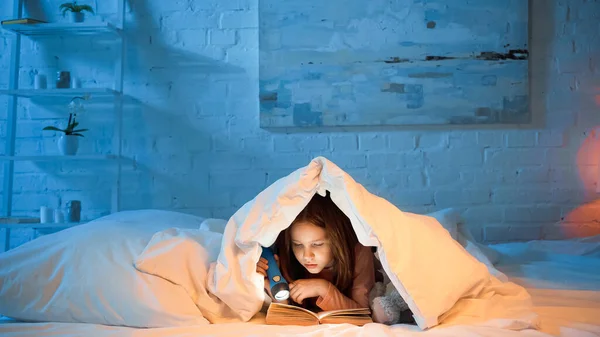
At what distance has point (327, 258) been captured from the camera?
5.79 feet

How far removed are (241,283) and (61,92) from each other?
6.19 ft

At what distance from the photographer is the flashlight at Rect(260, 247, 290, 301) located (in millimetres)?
1697

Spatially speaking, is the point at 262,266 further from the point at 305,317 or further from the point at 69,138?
the point at 69,138

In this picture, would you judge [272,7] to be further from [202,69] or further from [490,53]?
[490,53]

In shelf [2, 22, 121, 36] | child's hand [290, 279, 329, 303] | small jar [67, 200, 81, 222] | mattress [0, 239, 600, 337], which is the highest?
shelf [2, 22, 121, 36]

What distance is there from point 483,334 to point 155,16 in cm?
248

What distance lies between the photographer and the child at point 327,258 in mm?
1726

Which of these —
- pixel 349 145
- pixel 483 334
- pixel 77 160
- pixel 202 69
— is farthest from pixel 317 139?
pixel 483 334

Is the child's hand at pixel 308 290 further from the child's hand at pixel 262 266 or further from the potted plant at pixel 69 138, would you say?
the potted plant at pixel 69 138

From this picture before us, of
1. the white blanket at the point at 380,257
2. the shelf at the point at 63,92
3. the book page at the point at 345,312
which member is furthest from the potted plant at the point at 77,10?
the book page at the point at 345,312

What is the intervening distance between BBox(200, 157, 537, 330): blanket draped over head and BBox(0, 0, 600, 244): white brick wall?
1566 millimetres

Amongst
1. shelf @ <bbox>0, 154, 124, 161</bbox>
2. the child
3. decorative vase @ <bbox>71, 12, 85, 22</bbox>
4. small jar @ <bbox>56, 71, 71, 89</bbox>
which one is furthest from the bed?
decorative vase @ <bbox>71, 12, 85, 22</bbox>

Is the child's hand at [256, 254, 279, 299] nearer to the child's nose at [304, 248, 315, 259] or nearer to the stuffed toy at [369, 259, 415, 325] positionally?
the child's nose at [304, 248, 315, 259]

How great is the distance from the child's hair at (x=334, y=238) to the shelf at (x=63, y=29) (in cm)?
178
